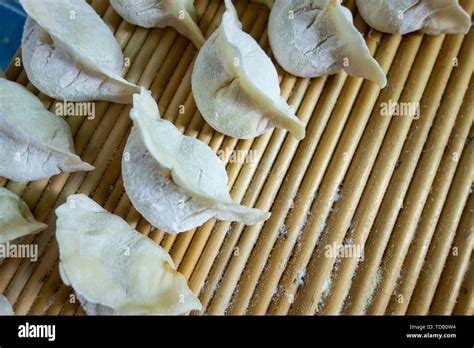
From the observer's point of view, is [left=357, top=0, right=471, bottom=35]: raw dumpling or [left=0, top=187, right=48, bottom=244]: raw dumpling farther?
[left=357, top=0, right=471, bottom=35]: raw dumpling

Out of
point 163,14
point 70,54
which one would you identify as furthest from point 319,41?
point 70,54

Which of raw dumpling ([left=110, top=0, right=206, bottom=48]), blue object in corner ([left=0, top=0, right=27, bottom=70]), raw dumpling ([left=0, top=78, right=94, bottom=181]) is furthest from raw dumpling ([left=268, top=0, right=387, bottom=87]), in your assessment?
blue object in corner ([left=0, top=0, right=27, bottom=70])

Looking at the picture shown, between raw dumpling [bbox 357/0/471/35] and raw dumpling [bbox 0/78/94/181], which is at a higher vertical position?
raw dumpling [bbox 357/0/471/35]

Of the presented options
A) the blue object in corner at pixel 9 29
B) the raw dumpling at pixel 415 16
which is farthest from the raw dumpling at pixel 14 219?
the raw dumpling at pixel 415 16

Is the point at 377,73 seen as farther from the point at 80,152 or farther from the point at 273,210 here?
the point at 80,152

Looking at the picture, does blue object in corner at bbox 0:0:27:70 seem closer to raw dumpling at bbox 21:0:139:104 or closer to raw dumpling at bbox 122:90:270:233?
raw dumpling at bbox 21:0:139:104

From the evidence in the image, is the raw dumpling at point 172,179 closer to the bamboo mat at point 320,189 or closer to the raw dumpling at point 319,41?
the bamboo mat at point 320,189

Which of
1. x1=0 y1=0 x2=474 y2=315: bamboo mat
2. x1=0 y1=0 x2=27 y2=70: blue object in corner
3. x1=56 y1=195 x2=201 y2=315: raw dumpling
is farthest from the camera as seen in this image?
x1=0 y1=0 x2=27 y2=70: blue object in corner
